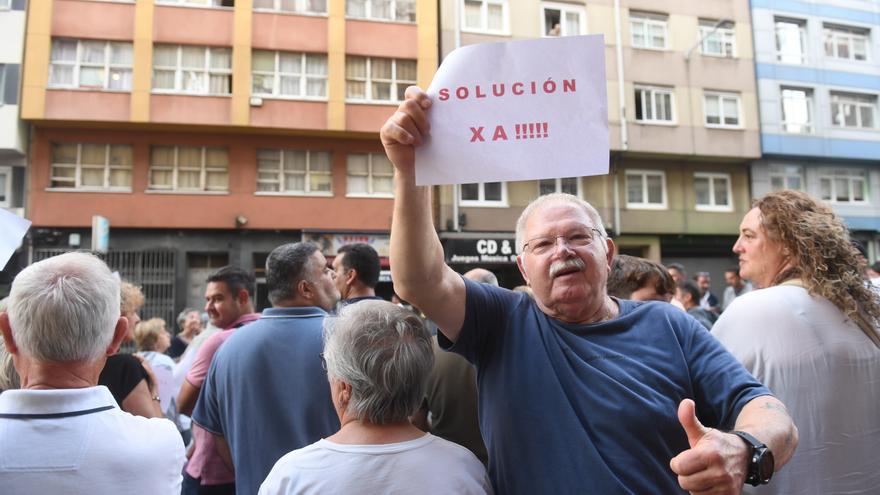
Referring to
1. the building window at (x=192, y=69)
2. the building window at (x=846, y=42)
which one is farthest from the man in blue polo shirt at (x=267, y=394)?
the building window at (x=846, y=42)

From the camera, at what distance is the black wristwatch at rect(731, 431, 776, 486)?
1.41m

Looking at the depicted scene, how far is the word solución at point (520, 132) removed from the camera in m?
1.75

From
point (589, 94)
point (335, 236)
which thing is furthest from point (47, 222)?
point (589, 94)

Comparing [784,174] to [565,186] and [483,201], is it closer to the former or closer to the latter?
[565,186]

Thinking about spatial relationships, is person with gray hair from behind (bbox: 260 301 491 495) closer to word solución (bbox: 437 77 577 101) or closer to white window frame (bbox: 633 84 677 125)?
word solución (bbox: 437 77 577 101)

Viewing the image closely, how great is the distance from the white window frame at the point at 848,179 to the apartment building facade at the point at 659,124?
3045 mm

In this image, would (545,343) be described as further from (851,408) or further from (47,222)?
(47,222)

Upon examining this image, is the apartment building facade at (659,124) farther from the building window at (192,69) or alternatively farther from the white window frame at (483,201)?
the building window at (192,69)

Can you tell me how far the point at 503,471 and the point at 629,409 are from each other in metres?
0.41

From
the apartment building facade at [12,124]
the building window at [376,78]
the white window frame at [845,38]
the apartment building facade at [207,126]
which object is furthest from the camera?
the white window frame at [845,38]

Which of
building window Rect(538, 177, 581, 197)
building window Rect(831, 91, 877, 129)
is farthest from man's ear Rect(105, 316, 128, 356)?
building window Rect(831, 91, 877, 129)

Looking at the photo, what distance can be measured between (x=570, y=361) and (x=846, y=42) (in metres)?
26.3

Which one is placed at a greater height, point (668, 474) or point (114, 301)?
point (114, 301)

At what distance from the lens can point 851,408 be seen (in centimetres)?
214
